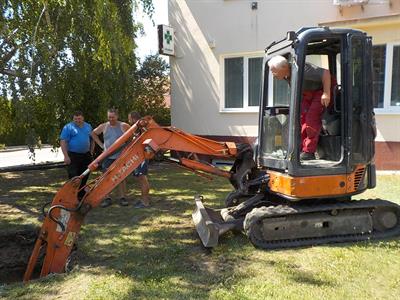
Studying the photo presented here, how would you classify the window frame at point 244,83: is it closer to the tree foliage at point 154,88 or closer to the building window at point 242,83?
the building window at point 242,83

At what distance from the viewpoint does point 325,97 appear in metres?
4.97

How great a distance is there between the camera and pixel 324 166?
202 inches

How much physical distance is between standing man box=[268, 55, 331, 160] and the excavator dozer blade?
1.23 m

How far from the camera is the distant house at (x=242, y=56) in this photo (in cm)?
1027

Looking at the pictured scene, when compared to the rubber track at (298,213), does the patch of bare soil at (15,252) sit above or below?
below

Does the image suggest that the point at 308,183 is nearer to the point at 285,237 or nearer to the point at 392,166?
the point at 285,237

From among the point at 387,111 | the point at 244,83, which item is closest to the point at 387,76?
the point at 387,111

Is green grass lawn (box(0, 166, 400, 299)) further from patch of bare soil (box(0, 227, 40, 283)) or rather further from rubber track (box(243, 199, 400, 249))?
patch of bare soil (box(0, 227, 40, 283))

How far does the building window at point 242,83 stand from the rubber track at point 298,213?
6.91m

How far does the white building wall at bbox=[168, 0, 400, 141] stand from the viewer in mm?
Result: 11305

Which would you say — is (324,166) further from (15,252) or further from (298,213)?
(15,252)

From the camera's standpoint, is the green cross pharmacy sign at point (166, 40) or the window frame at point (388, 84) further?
the green cross pharmacy sign at point (166, 40)

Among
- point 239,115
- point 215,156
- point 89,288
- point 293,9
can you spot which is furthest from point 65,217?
point 293,9

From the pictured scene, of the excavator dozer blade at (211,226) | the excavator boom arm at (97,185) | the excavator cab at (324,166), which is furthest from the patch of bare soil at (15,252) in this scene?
the excavator cab at (324,166)
